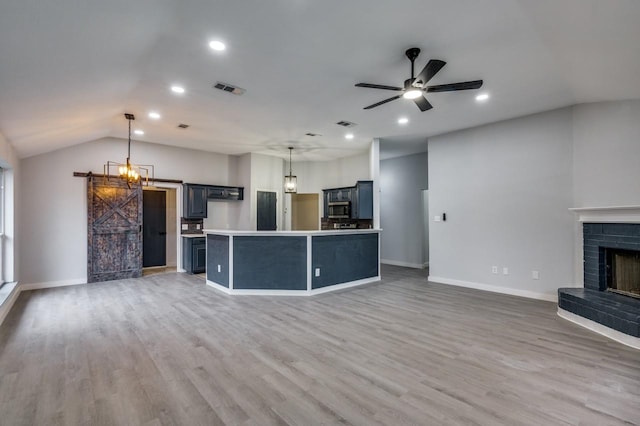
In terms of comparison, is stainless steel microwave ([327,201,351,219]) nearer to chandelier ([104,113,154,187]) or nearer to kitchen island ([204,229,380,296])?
kitchen island ([204,229,380,296])

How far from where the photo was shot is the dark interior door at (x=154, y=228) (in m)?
8.16

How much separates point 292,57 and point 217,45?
76 centimetres

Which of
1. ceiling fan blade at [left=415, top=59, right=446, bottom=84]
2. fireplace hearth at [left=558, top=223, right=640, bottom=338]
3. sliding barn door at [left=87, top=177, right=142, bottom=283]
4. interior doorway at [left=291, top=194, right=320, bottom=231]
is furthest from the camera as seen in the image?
interior doorway at [left=291, top=194, right=320, bottom=231]

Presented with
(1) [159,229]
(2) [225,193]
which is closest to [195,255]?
(2) [225,193]

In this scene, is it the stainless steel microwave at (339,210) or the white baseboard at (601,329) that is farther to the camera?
the stainless steel microwave at (339,210)

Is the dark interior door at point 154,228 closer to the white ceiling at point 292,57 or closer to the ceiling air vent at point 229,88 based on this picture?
the white ceiling at point 292,57

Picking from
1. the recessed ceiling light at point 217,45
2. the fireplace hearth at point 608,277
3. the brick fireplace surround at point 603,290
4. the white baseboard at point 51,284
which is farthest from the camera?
the white baseboard at point 51,284

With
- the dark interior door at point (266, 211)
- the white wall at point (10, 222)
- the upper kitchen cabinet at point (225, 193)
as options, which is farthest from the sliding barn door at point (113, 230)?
the dark interior door at point (266, 211)

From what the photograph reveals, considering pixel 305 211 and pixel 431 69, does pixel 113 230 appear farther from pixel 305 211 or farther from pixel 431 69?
pixel 431 69

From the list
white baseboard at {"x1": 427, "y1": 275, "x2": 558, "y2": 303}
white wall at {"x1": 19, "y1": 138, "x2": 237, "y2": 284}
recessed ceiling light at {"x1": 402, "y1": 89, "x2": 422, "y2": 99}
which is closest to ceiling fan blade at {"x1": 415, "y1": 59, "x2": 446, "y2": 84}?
recessed ceiling light at {"x1": 402, "y1": 89, "x2": 422, "y2": 99}

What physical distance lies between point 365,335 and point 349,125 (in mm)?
3819

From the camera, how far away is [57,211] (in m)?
5.97

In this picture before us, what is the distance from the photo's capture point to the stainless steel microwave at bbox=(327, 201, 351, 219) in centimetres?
801

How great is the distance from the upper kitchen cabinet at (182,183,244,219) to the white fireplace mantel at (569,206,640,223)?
22.9 feet
